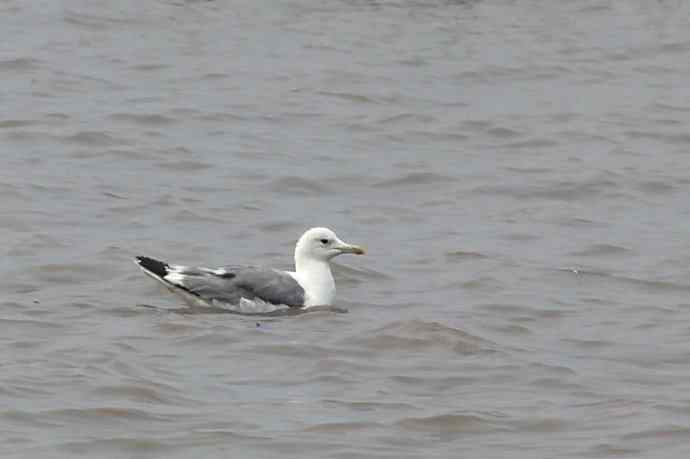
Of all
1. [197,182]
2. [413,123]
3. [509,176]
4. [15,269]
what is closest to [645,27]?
[413,123]

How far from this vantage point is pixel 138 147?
60.3 ft

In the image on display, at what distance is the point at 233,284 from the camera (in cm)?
1312

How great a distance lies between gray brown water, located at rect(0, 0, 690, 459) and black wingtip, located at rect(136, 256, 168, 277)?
0.80ft

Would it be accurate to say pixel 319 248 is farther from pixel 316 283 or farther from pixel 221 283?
pixel 221 283

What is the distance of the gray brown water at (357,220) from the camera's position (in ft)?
33.7

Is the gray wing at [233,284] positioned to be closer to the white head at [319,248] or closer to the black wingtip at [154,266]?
the black wingtip at [154,266]

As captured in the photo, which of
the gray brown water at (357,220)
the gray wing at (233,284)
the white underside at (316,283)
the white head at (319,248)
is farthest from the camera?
the white head at (319,248)

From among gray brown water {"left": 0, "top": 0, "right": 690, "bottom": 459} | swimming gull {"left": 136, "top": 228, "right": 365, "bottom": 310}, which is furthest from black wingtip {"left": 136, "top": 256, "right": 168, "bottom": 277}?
gray brown water {"left": 0, "top": 0, "right": 690, "bottom": 459}

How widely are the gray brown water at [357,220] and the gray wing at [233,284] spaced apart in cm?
18

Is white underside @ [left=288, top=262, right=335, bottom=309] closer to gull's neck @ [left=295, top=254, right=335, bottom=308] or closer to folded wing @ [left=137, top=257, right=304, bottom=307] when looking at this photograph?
gull's neck @ [left=295, top=254, right=335, bottom=308]

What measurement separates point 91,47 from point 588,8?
21.4ft

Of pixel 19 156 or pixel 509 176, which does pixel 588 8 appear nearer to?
pixel 509 176

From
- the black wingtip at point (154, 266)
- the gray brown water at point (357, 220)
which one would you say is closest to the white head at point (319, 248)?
the gray brown water at point (357, 220)

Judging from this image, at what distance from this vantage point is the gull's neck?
43.9 ft
